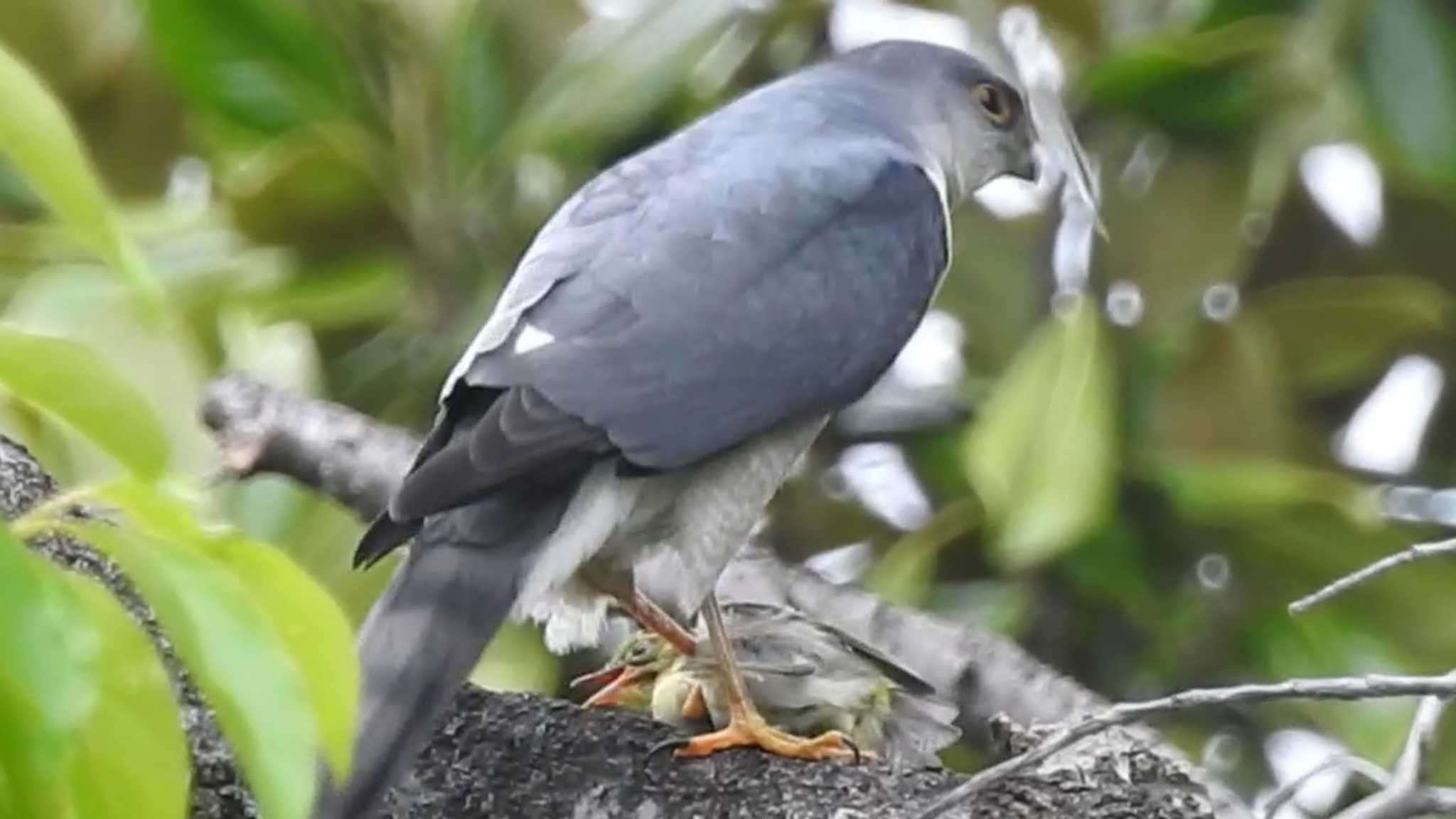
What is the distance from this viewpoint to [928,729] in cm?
209

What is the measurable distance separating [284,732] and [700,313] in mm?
1465

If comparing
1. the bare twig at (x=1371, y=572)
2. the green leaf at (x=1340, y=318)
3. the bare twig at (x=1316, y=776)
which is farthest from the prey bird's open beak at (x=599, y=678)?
the green leaf at (x=1340, y=318)

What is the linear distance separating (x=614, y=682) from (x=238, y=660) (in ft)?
4.41

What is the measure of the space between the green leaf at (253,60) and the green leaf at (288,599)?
2209mm

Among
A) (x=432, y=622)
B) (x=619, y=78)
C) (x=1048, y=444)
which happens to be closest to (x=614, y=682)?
(x=432, y=622)

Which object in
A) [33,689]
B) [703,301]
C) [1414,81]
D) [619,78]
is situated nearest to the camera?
[33,689]

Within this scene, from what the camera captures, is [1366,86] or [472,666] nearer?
[472,666]

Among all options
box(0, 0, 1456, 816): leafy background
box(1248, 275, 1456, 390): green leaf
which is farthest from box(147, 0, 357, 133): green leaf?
box(1248, 275, 1456, 390): green leaf

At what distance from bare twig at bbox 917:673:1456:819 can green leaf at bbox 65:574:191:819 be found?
0.66 m

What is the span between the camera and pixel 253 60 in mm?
3201

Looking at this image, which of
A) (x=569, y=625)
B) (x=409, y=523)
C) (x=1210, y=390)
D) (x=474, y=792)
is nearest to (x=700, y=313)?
(x=569, y=625)

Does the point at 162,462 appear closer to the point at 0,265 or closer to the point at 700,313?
the point at 700,313

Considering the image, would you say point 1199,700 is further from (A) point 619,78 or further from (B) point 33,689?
(A) point 619,78

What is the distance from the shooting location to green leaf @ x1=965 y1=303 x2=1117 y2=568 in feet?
9.23
